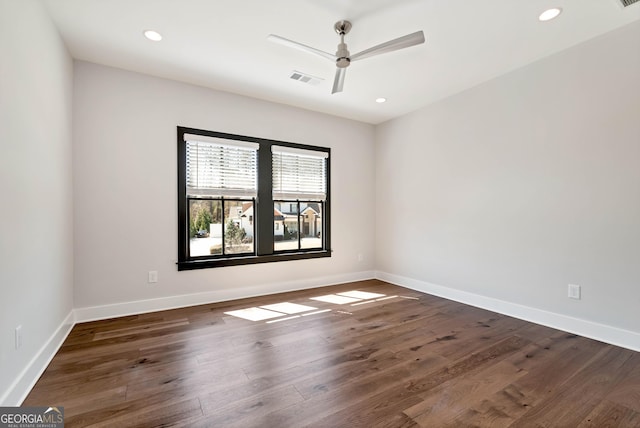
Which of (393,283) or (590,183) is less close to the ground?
(590,183)

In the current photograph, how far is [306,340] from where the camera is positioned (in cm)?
269

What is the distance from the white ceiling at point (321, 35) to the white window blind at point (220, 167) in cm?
74

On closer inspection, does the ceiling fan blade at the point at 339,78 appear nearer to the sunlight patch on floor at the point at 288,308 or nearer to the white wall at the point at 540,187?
the white wall at the point at 540,187

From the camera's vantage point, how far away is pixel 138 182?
340cm

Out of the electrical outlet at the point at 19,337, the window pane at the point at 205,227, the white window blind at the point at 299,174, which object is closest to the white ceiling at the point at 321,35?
the white window blind at the point at 299,174

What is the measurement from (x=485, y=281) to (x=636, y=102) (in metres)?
2.22

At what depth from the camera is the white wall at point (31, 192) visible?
1679 mm

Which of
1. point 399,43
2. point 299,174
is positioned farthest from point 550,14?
point 299,174

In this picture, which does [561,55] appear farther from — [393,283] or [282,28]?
[393,283]

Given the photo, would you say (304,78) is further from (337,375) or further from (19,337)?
(19,337)

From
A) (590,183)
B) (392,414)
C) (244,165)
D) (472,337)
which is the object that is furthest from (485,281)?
(244,165)

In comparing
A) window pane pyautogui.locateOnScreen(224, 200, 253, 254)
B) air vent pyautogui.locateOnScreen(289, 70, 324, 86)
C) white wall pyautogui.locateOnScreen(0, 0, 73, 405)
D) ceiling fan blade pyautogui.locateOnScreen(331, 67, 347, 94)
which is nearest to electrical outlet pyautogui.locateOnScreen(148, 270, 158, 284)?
white wall pyautogui.locateOnScreen(0, 0, 73, 405)

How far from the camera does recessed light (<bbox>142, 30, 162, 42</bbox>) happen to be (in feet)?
8.68

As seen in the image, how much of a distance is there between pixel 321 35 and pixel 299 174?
217cm
